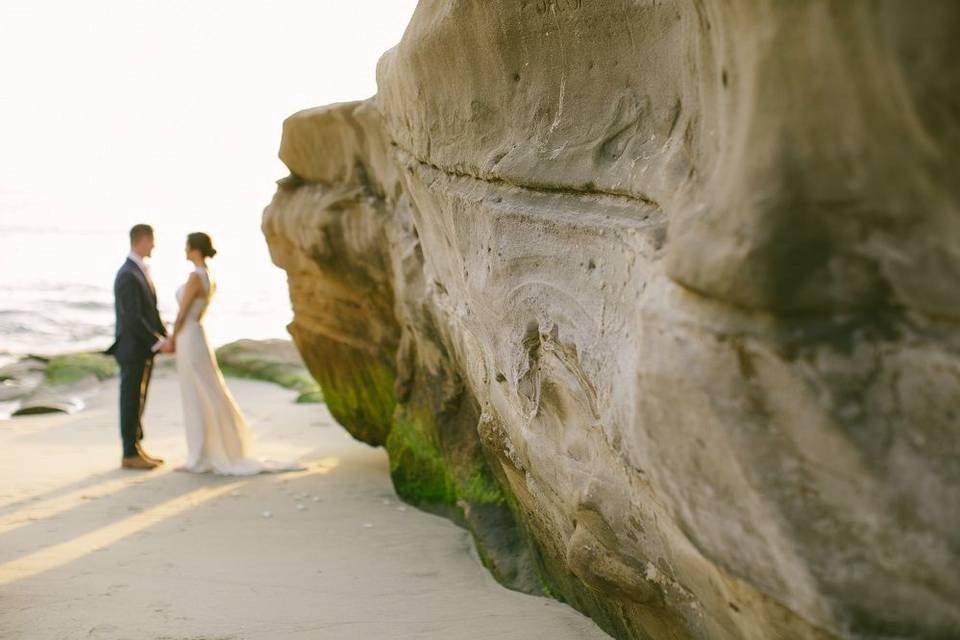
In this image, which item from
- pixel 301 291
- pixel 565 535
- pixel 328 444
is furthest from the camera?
pixel 328 444

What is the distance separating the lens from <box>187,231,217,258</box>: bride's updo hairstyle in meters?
7.59

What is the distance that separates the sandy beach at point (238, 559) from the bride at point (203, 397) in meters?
0.24

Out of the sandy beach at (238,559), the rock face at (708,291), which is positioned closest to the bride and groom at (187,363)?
the sandy beach at (238,559)

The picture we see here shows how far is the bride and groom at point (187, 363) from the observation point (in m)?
7.51

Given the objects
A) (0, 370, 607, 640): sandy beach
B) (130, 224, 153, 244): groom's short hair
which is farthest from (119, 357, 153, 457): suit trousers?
(130, 224, 153, 244): groom's short hair

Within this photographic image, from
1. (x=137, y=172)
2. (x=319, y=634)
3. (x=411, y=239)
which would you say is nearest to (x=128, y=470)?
(x=411, y=239)

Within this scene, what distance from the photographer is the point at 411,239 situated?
550 cm

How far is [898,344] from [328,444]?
7095mm

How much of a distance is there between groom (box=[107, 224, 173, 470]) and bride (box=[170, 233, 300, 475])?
0.60ft

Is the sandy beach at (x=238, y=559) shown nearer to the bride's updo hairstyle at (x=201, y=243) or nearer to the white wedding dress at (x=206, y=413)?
the white wedding dress at (x=206, y=413)

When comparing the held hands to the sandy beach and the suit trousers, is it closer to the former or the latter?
the suit trousers

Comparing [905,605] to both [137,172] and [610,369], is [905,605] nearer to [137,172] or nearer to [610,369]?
[610,369]

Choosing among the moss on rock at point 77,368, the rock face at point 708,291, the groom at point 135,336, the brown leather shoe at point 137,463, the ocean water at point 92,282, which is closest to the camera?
the rock face at point 708,291

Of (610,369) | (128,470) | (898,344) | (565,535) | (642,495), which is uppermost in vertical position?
(898,344)
